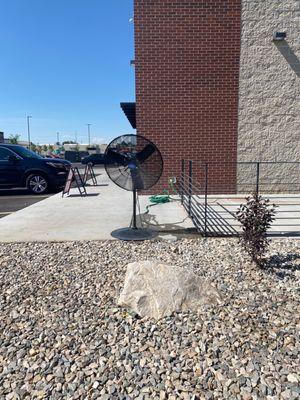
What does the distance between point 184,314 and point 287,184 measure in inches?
304

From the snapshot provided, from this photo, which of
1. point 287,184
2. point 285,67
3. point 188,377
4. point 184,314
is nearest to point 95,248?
point 184,314

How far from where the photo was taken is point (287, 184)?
387 inches

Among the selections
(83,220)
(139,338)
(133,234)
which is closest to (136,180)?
(133,234)

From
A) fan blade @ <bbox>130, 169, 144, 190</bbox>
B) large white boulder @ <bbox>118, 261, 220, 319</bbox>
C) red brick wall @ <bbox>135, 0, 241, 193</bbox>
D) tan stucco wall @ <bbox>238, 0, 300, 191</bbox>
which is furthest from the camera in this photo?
tan stucco wall @ <bbox>238, 0, 300, 191</bbox>

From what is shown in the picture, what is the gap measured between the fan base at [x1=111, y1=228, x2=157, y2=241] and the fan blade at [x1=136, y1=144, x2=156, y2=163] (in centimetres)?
113

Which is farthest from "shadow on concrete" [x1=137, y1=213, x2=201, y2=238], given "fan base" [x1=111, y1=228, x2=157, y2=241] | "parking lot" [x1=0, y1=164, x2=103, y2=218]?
"parking lot" [x1=0, y1=164, x2=103, y2=218]

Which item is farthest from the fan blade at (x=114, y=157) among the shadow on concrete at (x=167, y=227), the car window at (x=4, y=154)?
the car window at (x=4, y=154)

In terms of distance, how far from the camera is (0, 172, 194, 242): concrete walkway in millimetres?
5766

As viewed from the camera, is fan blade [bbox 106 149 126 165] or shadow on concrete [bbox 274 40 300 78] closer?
fan blade [bbox 106 149 126 165]

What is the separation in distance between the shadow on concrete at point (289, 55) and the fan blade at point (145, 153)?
599 centimetres

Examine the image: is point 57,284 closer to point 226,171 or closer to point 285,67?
point 226,171

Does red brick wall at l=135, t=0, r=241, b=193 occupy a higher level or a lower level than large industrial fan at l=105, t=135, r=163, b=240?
higher

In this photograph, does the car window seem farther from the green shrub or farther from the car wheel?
the green shrub

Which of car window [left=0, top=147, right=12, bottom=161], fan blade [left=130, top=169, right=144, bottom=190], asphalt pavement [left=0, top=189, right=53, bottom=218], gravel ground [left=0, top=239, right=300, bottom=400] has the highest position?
car window [left=0, top=147, right=12, bottom=161]
